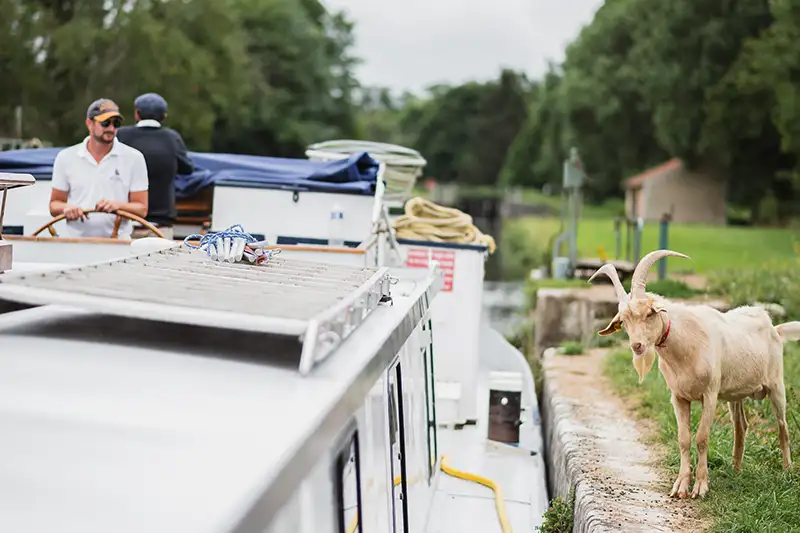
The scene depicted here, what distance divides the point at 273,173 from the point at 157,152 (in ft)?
3.17

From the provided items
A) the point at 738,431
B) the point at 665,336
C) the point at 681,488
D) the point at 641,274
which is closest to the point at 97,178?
the point at 641,274

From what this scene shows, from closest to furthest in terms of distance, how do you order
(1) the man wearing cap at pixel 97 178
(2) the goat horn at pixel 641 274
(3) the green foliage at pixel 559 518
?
1. (2) the goat horn at pixel 641 274
2. (3) the green foliage at pixel 559 518
3. (1) the man wearing cap at pixel 97 178

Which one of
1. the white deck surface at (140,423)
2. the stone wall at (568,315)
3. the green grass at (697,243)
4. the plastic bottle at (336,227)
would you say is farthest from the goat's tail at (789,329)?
the green grass at (697,243)

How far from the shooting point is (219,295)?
2996 millimetres

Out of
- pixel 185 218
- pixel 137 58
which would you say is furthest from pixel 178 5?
pixel 185 218

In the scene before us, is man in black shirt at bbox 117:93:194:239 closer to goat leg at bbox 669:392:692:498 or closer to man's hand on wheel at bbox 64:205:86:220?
man's hand on wheel at bbox 64:205:86:220

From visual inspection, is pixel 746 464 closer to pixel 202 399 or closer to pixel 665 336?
pixel 665 336

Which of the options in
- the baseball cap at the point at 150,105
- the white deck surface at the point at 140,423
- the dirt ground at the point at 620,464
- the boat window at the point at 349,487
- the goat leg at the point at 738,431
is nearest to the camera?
the white deck surface at the point at 140,423

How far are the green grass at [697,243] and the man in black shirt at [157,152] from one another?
1953cm

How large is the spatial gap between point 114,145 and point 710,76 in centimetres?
3951

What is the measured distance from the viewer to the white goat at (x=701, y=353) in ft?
15.8

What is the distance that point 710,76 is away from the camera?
4231cm

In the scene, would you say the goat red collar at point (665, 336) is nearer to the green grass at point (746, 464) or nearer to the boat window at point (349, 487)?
the green grass at point (746, 464)

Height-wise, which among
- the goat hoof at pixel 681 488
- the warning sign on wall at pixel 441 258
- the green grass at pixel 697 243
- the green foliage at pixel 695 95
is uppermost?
the green foliage at pixel 695 95
